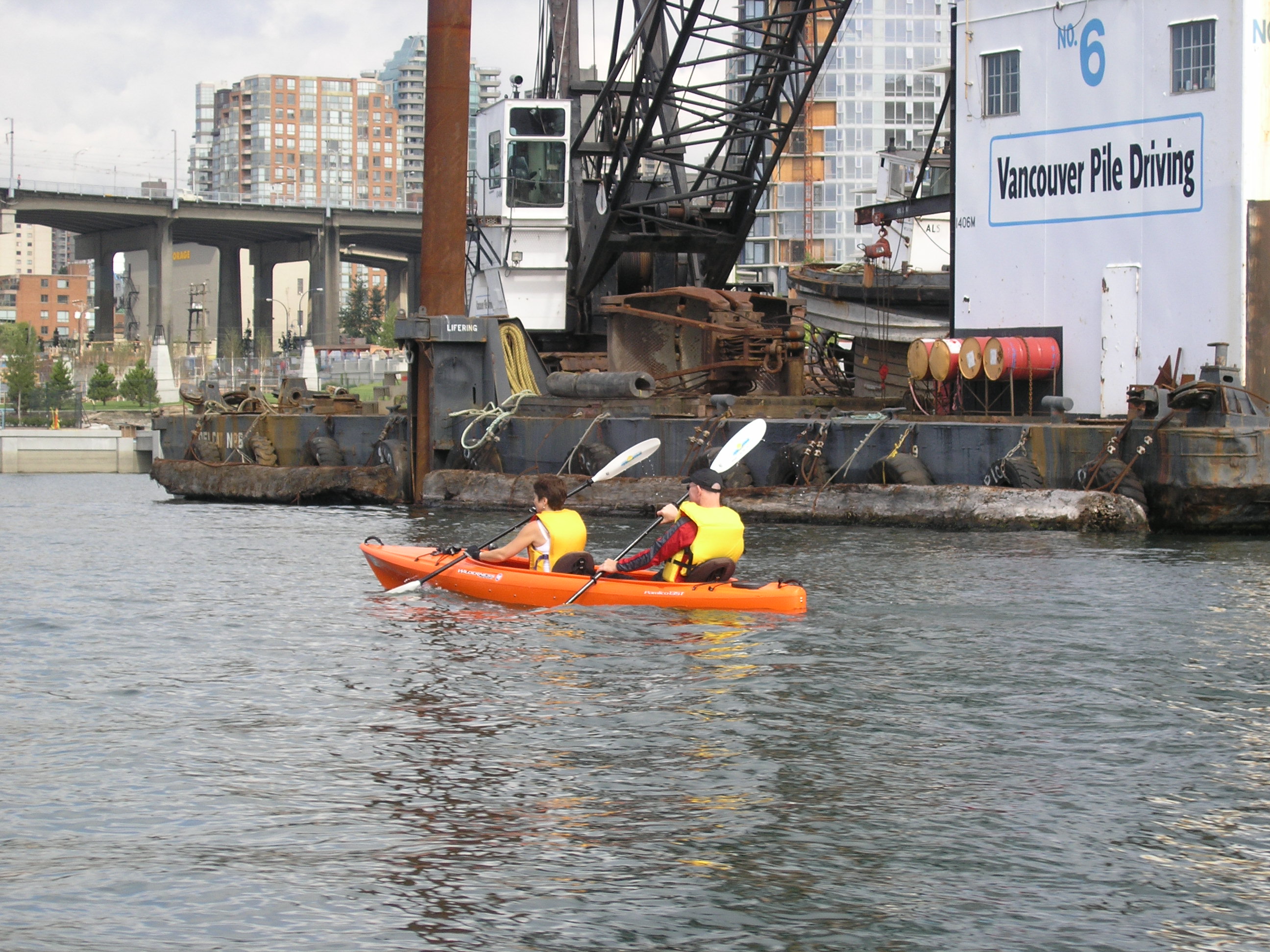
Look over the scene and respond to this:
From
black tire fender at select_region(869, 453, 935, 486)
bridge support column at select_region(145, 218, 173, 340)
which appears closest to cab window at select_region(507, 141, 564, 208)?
black tire fender at select_region(869, 453, 935, 486)

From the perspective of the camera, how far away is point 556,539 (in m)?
15.8

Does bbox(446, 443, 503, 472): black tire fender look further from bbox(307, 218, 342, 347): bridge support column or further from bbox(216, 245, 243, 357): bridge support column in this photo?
bbox(216, 245, 243, 357): bridge support column

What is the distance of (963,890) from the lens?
292 inches

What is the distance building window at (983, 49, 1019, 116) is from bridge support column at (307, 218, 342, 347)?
95.1 meters

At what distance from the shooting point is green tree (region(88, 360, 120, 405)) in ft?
313

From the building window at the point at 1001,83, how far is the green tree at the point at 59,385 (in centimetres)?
7018

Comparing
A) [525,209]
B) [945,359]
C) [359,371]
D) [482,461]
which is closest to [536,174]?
[525,209]

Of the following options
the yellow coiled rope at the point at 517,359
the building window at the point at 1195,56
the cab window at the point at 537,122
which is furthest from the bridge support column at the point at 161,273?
the building window at the point at 1195,56

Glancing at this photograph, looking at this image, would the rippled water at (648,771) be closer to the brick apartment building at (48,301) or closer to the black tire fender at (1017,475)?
the black tire fender at (1017,475)

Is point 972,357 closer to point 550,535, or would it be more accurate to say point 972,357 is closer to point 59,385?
point 550,535

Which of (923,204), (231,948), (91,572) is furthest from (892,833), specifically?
(923,204)

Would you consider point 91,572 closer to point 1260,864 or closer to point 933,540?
point 933,540

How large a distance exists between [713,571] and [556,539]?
2025 mm

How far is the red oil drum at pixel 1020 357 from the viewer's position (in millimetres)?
24266
